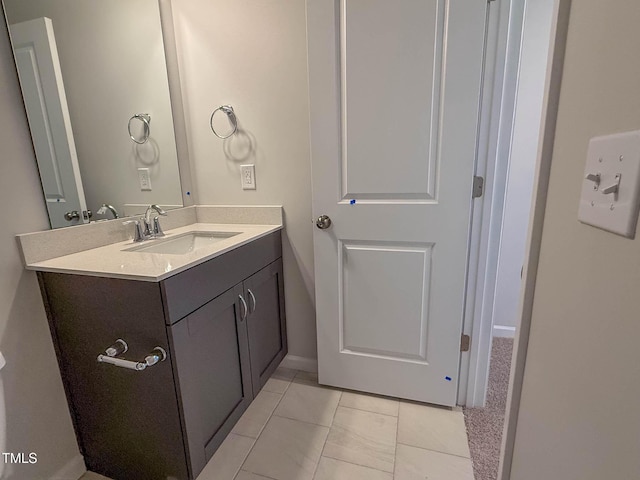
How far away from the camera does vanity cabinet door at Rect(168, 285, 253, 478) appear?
1.09 meters

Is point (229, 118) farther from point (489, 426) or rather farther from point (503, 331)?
point (503, 331)

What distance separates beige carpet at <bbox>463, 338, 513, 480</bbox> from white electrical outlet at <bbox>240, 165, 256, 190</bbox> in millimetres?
1582

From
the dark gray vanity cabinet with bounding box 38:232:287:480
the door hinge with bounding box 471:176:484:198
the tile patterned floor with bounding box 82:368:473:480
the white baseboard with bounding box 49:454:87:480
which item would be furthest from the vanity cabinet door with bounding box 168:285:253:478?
the door hinge with bounding box 471:176:484:198

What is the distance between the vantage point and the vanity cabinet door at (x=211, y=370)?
1094mm

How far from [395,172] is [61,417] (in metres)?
1.62

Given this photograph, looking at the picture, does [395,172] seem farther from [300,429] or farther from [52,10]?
[52,10]

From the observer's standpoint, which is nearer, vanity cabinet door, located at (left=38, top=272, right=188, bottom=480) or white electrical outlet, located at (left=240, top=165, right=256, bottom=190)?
vanity cabinet door, located at (left=38, top=272, right=188, bottom=480)

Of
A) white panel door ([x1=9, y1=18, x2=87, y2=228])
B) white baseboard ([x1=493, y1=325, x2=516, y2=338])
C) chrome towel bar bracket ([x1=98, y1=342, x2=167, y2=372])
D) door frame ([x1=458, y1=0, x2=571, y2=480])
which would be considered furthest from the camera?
white baseboard ([x1=493, y1=325, x2=516, y2=338])

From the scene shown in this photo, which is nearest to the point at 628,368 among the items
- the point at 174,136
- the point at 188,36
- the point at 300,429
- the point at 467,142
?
the point at 467,142

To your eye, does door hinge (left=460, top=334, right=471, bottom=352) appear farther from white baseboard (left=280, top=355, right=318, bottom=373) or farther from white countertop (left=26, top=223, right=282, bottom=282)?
white countertop (left=26, top=223, right=282, bottom=282)

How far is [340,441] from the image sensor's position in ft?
4.65

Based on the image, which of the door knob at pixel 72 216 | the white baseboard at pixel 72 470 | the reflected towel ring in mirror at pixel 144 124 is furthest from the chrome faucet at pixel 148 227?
the white baseboard at pixel 72 470

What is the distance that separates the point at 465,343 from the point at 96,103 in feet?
6.37

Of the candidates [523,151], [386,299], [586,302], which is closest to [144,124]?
[386,299]
